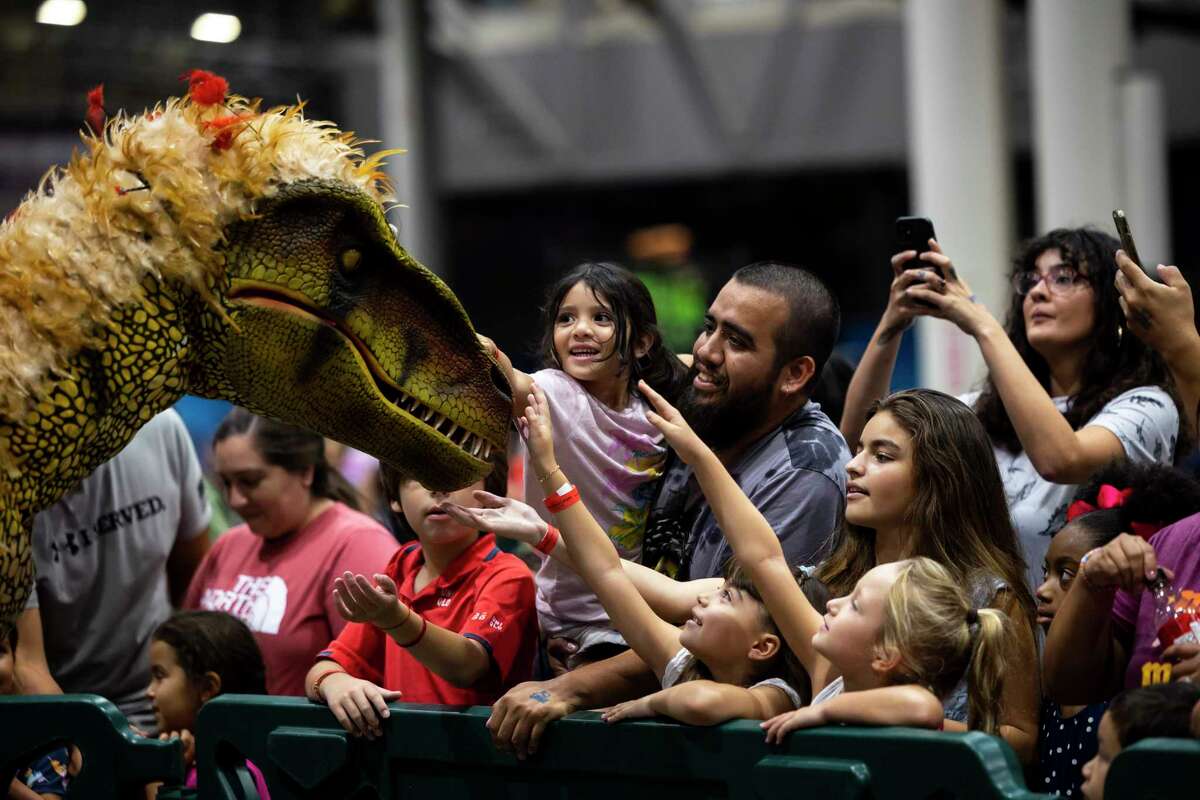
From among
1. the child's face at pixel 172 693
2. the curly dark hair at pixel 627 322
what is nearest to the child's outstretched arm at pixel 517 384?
the curly dark hair at pixel 627 322

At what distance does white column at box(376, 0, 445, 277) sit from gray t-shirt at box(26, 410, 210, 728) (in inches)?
463

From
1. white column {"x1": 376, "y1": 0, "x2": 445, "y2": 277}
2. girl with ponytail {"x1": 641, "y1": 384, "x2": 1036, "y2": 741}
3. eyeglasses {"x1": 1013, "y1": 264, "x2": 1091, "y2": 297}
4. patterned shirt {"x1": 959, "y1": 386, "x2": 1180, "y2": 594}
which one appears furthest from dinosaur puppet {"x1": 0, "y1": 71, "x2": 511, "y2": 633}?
white column {"x1": 376, "y1": 0, "x2": 445, "y2": 277}

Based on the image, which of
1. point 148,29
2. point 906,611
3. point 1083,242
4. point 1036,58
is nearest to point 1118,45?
point 1036,58

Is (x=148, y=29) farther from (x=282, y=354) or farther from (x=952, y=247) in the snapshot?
(x=282, y=354)

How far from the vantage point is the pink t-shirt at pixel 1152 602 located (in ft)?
9.31

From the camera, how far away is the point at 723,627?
9.48ft

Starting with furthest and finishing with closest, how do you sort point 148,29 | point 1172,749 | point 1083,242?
point 148,29 < point 1083,242 < point 1172,749

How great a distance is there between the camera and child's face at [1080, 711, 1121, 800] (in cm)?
239

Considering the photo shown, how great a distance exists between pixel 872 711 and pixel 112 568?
7.89ft

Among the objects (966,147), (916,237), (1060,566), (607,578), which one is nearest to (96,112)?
(607,578)

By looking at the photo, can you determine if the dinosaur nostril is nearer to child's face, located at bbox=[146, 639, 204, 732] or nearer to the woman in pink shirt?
the woman in pink shirt

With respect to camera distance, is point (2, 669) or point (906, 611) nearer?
point (906, 611)

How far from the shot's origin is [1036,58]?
9.42 meters

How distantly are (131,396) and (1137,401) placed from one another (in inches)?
89.6
